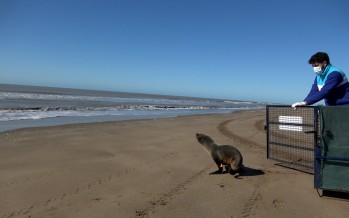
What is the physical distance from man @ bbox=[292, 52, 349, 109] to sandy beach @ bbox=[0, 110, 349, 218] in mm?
1576

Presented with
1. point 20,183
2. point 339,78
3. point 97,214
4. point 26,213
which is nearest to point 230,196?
point 97,214

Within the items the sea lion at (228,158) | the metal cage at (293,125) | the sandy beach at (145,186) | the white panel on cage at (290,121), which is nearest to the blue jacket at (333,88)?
the metal cage at (293,125)

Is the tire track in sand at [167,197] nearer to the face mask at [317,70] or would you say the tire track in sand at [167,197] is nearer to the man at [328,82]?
the man at [328,82]

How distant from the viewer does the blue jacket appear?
199 inches

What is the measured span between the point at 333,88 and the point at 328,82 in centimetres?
12

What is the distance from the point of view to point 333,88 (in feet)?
16.6

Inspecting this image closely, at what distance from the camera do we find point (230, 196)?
511 cm

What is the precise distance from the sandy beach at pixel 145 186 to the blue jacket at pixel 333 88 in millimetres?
1569

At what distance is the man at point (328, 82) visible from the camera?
5.05m

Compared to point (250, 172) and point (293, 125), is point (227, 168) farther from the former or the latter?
point (293, 125)

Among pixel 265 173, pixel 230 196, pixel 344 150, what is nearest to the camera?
pixel 344 150

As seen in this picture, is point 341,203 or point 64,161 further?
point 64,161

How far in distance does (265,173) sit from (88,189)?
3.53 metres

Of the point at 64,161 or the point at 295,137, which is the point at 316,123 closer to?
the point at 295,137
